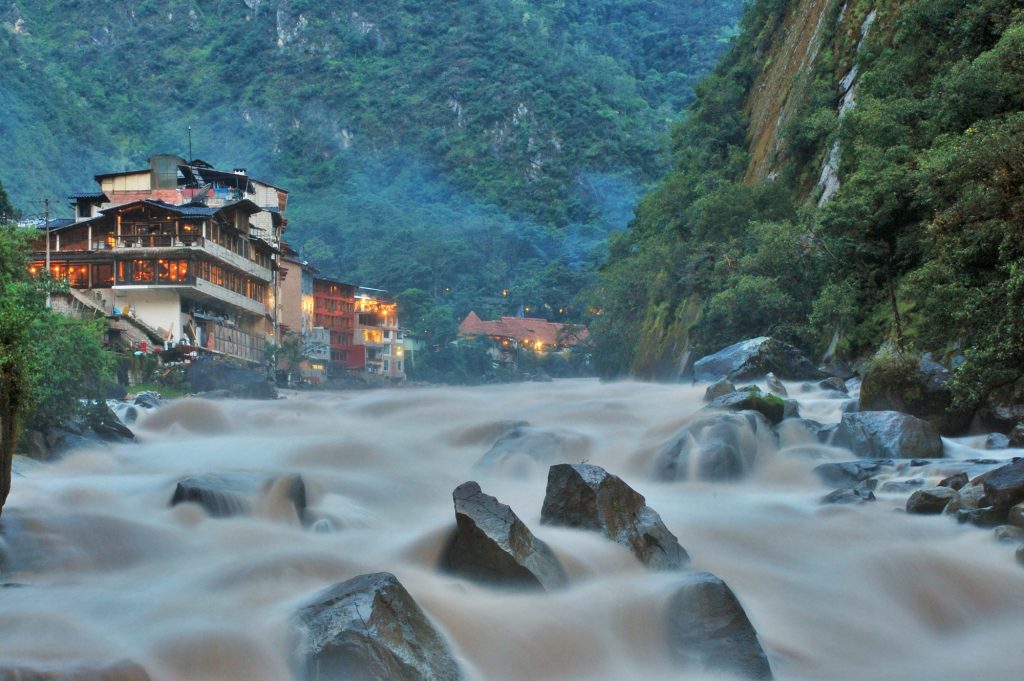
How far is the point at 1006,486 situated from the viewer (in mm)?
14312

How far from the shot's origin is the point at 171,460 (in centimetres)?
2567

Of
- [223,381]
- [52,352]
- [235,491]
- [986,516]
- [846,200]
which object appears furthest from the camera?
[223,381]

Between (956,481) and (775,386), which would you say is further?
(775,386)

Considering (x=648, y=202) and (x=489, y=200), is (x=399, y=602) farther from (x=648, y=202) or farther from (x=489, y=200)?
(x=489, y=200)

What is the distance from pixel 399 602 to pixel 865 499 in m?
9.75

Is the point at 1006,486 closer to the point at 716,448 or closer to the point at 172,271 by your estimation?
the point at 716,448

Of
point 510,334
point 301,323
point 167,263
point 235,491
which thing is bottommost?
point 235,491

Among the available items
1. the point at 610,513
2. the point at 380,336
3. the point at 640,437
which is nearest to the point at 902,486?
the point at 610,513

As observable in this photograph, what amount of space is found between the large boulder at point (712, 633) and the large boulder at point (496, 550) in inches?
70.3

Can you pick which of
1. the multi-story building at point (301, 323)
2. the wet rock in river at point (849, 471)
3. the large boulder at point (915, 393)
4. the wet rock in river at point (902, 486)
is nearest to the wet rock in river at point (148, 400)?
the multi-story building at point (301, 323)

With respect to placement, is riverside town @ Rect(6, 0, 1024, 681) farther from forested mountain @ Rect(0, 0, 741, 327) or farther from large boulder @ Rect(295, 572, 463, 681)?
forested mountain @ Rect(0, 0, 741, 327)

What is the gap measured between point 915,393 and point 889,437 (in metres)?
2.62

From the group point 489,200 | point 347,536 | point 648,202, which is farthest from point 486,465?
point 489,200

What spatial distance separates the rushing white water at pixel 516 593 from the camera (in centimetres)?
1082
